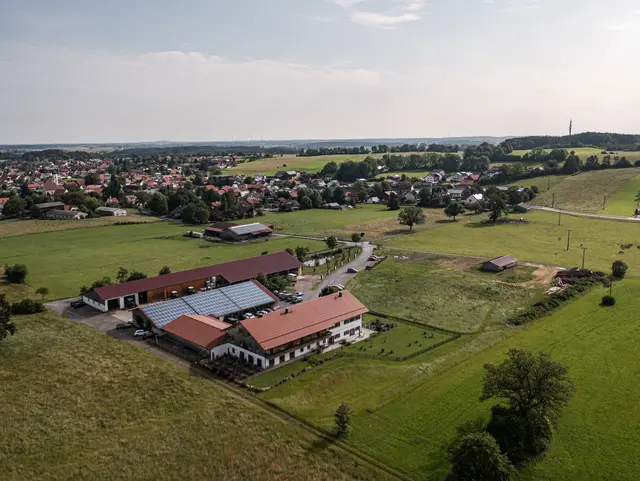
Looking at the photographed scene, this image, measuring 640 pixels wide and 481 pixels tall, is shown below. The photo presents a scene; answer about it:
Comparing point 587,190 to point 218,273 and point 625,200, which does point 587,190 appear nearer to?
point 625,200

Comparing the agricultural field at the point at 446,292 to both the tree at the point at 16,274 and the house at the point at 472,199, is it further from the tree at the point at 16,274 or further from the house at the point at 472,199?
the house at the point at 472,199

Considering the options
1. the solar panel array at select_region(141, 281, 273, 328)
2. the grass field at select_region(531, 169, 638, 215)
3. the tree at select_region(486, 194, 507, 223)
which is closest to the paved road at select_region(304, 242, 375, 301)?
the solar panel array at select_region(141, 281, 273, 328)

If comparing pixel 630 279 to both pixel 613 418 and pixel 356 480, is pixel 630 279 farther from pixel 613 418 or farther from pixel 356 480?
pixel 356 480

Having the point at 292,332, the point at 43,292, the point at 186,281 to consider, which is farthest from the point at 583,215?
the point at 43,292

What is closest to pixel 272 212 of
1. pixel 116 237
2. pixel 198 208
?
pixel 198 208

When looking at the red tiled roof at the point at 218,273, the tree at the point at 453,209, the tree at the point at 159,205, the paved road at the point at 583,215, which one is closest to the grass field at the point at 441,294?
the red tiled roof at the point at 218,273

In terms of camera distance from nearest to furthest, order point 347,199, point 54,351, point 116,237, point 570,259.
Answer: point 54,351
point 570,259
point 116,237
point 347,199

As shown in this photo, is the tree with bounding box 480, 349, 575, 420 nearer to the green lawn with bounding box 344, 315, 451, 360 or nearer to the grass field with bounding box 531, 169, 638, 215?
the green lawn with bounding box 344, 315, 451, 360
